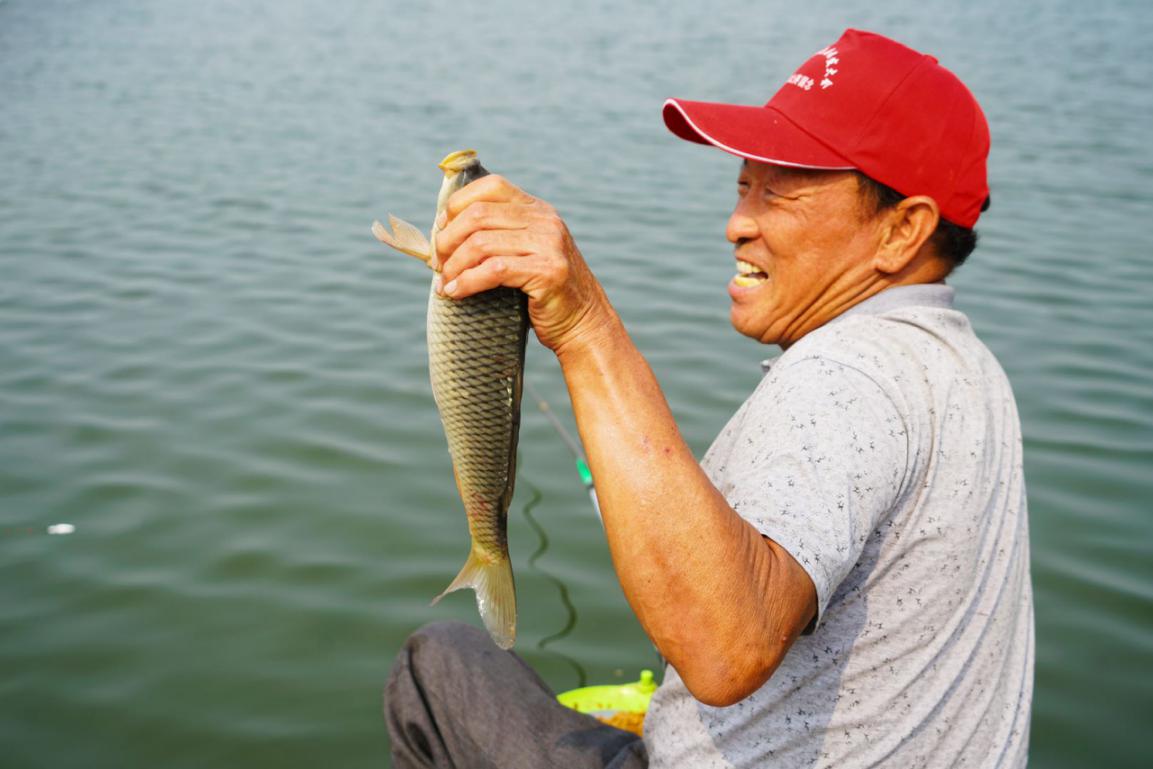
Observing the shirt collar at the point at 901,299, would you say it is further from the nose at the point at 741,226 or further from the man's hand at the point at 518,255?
the man's hand at the point at 518,255

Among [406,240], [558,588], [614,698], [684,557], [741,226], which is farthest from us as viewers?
[558,588]

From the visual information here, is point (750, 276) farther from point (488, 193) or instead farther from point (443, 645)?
point (443, 645)

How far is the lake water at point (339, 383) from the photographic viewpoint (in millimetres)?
4293

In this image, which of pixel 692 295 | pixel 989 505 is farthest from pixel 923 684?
pixel 692 295

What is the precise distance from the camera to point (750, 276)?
2496mm

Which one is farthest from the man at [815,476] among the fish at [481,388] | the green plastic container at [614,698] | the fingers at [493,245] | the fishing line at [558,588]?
the fishing line at [558,588]

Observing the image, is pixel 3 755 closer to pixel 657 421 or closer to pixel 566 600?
pixel 566 600

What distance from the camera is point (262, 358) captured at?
7.00m

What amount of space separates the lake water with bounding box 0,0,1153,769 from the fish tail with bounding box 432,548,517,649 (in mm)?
621

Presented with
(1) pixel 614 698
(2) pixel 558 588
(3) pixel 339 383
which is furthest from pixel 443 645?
(3) pixel 339 383

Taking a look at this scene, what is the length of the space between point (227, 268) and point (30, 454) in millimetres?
3254

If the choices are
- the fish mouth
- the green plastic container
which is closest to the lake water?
the fish mouth

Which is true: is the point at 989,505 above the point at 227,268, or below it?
above

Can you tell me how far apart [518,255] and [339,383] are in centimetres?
513
